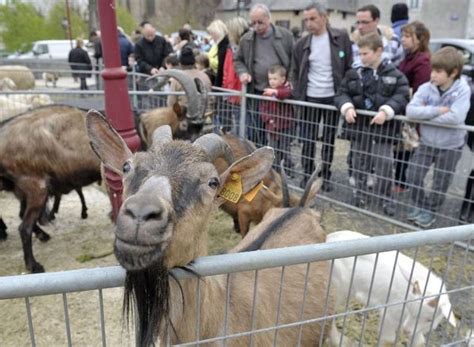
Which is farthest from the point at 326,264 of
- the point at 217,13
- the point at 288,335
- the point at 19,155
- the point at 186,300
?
the point at 217,13

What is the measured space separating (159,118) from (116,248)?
423 centimetres

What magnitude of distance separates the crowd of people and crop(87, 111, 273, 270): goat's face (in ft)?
9.43

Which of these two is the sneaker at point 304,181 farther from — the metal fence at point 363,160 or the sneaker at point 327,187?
the sneaker at point 327,187

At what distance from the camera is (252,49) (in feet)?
19.4

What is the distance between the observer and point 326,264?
3.15 m

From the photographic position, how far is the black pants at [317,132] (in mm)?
5207

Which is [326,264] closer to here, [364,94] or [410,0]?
[364,94]

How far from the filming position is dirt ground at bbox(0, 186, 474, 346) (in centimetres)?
331

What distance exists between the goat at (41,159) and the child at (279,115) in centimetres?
228

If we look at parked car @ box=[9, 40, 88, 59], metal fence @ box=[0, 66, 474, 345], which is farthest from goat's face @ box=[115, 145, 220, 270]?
parked car @ box=[9, 40, 88, 59]

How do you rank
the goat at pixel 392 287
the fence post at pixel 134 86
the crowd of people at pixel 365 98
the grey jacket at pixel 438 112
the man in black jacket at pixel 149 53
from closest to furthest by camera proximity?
1. the goat at pixel 392 287
2. the grey jacket at pixel 438 112
3. the crowd of people at pixel 365 98
4. the fence post at pixel 134 86
5. the man in black jacket at pixel 149 53

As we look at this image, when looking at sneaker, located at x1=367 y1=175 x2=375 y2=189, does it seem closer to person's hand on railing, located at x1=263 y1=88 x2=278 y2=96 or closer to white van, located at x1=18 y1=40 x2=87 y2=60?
person's hand on railing, located at x1=263 y1=88 x2=278 y2=96

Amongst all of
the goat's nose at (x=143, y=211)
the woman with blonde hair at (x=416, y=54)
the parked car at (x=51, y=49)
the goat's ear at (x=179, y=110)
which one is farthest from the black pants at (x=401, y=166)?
the parked car at (x=51, y=49)

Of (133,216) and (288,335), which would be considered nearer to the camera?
(133,216)
